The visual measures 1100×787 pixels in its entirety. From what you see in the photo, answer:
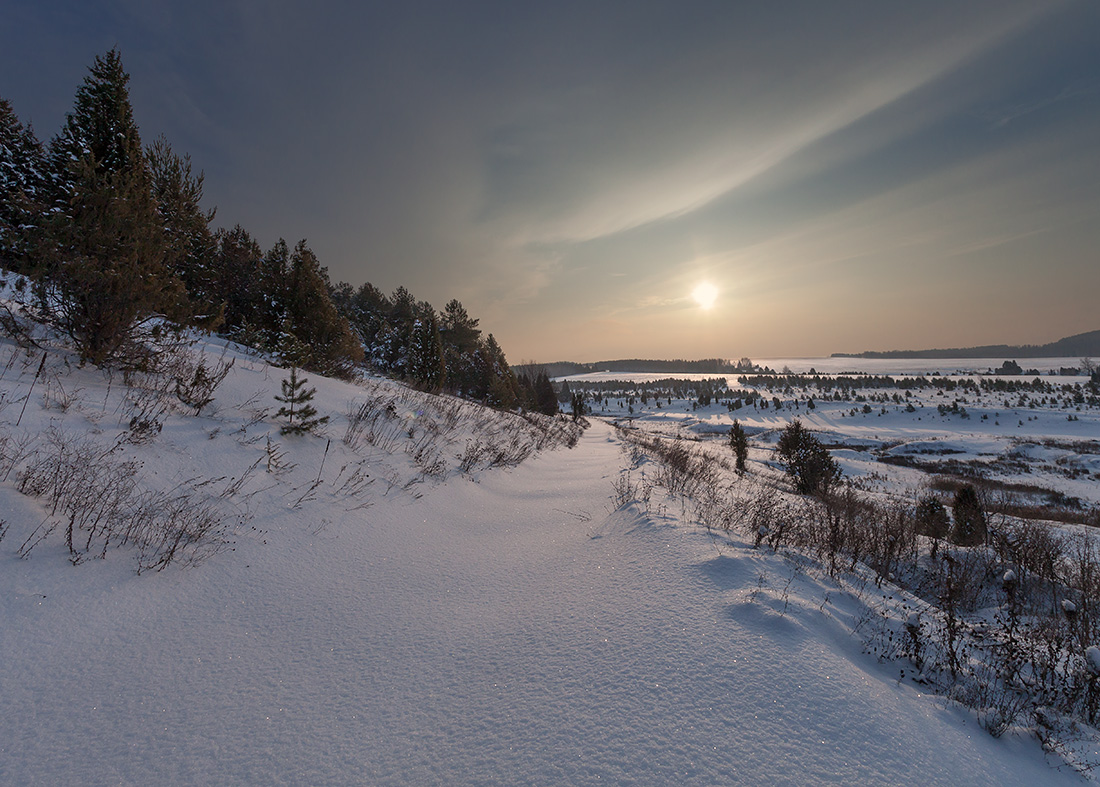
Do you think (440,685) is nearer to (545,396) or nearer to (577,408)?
(577,408)

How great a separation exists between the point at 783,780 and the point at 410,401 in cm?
957

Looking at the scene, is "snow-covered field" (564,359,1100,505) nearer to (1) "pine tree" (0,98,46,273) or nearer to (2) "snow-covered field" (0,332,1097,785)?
(2) "snow-covered field" (0,332,1097,785)

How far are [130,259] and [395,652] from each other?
524 centimetres

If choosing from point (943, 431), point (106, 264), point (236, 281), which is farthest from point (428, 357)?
point (943, 431)

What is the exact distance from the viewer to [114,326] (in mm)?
4496

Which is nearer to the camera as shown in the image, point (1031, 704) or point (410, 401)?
point (1031, 704)

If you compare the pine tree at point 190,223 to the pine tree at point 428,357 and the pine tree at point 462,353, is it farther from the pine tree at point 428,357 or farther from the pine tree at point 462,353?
the pine tree at point 462,353

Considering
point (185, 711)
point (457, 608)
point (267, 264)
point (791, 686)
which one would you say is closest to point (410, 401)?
point (457, 608)

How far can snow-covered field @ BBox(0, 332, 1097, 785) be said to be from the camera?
64.4 inches

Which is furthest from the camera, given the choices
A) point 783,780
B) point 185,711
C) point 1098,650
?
point 1098,650

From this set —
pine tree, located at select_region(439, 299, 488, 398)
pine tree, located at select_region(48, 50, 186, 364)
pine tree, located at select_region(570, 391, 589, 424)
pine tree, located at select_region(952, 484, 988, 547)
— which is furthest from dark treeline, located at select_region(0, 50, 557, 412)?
pine tree, located at select_region(952, 484, 988, 547)

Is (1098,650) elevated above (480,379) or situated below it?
below

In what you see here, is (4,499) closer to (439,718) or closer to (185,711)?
(185,711)

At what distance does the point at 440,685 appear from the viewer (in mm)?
2146
